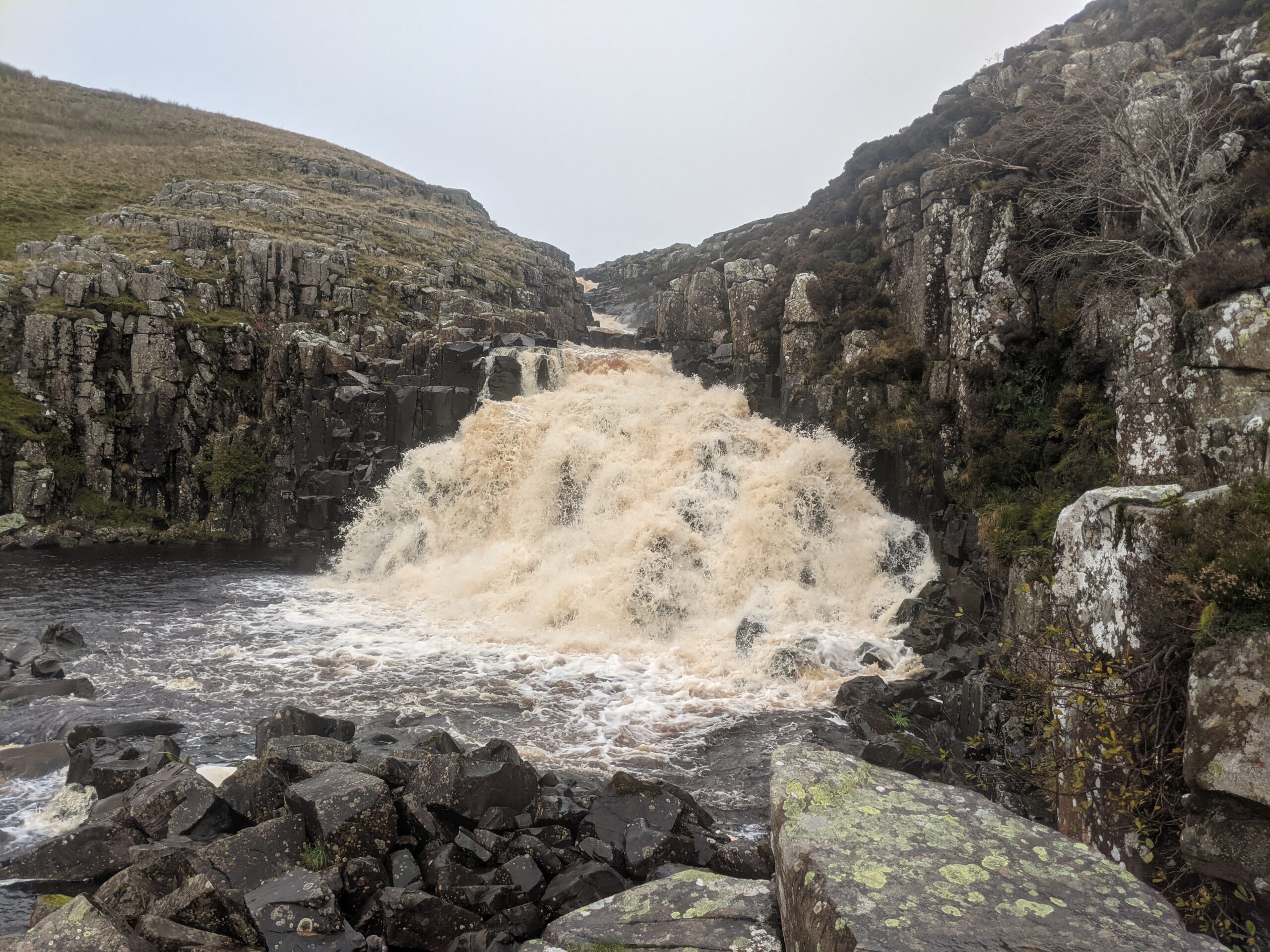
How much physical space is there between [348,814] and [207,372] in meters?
40.0

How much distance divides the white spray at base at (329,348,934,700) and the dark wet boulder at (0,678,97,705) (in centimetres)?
853

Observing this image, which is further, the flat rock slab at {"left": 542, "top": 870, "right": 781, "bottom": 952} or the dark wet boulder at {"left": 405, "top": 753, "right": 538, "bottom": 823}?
the dark wet boulder at {"left": 405, "top": 753, "right": 538, "bottom": 823}

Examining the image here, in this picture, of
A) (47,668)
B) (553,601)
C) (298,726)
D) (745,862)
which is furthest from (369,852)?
(47,668)

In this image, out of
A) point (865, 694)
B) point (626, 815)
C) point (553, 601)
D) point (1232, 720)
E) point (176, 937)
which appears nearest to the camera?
point (1232, 720)

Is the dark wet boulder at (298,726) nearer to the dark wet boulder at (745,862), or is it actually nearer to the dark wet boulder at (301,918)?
the dark wet boulder at (301,918)

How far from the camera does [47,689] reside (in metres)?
14.5

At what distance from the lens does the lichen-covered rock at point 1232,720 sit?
4.32 meters

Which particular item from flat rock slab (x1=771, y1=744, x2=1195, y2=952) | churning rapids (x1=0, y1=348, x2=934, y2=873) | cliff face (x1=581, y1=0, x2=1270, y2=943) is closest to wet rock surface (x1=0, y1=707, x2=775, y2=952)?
churning rapids (x1=0, y1=348, x2=934, y2=873)

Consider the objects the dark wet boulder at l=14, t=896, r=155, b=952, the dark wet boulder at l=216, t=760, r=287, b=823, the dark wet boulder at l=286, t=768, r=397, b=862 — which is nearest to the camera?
the dark wet boulder at l=14, t=896, r=155, b=952

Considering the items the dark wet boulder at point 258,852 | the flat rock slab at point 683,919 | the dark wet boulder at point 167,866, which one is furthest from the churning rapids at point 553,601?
the flat rock slab at point 683,919

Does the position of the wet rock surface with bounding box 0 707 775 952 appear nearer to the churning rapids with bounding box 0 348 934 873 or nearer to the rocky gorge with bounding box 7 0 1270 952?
the rocky gorge with bounding box 7 0 1270 952

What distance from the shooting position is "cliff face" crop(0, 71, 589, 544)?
34.3 m

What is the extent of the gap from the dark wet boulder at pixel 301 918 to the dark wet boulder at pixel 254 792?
7.12ft

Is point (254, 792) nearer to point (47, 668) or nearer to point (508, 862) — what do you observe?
point (508, 862)
